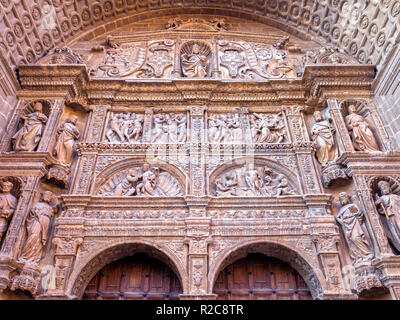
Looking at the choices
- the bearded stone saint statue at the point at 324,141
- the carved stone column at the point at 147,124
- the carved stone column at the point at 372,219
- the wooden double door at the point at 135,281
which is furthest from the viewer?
the carved stone column at the point at 147,124

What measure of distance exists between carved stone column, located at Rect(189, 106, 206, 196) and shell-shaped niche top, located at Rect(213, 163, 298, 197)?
40 centimetres

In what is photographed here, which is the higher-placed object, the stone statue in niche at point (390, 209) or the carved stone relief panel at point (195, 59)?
the carved stone relief panel at point (195, 59)

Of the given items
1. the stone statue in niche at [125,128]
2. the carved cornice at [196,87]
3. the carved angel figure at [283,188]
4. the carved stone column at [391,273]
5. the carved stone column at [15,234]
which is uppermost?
the carved cornice at [196,87]

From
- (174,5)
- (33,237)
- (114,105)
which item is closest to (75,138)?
(114,105)

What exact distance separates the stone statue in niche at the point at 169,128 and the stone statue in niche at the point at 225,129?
0.68 meters

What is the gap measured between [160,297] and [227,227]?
182 cm

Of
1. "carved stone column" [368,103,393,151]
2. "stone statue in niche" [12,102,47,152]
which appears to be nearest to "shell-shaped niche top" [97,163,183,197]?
"stone statue in niche" [12,102,47,152]

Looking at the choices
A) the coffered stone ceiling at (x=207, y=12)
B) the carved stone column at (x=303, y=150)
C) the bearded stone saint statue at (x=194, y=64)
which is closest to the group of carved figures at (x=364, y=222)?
the carved stone column at (x=303, y=150)

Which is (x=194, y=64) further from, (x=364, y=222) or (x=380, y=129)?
(x=364, y=222)

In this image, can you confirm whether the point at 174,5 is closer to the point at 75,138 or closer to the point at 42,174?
the point at 75,138

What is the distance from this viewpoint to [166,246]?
6.76 metres

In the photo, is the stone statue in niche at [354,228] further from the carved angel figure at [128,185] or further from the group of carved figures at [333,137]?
the carved angel figure at [128,185]

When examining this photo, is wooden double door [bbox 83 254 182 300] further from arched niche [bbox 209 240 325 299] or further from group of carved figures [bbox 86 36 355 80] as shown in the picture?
group of carved figures [bbox 86 36 355 80]

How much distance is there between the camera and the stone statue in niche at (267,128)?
28.3 feet
